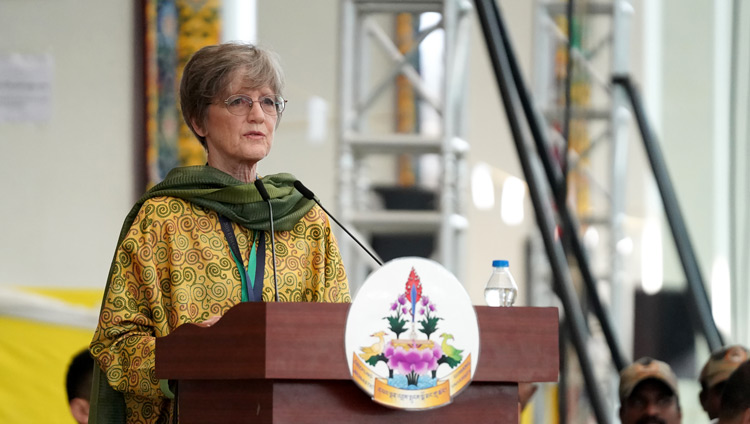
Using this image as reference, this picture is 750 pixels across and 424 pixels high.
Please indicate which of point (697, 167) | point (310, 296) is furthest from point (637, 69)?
point (310, 296)

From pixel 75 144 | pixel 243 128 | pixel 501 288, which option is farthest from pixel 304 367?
pixel 75 144

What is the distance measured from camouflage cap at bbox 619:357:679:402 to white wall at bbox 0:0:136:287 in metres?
4.24

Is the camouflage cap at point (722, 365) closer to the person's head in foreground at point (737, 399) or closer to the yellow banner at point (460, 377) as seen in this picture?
the person's head in foreground at point (737, 399)

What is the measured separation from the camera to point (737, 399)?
113 inches

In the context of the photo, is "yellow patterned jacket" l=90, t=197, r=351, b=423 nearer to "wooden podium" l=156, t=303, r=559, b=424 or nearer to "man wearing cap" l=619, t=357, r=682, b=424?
"wooden podium" l=156, t=303, r=559, b=424

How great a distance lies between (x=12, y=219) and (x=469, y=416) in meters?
6.08

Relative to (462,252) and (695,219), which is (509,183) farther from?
(462,252)

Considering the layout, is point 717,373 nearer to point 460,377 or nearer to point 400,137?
point 400,137

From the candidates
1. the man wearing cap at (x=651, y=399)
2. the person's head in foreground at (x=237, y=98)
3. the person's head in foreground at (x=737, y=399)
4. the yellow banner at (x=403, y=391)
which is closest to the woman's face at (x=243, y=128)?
the person's head in foreground at (x=237, y=98)

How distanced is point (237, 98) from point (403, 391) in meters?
0.57

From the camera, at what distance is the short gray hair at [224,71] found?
176 cm

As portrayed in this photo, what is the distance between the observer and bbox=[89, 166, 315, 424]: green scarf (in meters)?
1.72

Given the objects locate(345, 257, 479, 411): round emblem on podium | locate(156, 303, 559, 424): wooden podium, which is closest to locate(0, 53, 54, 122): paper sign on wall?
locate(156, 303, 559, 424): wooden podium

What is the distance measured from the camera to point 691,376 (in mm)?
6270
